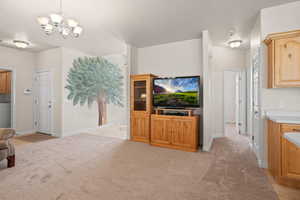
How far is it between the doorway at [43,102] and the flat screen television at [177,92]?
136 inches

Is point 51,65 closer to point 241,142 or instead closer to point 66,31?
point 66,31

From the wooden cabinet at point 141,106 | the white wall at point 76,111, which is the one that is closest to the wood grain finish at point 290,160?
the wooden cabinet at point 141,106

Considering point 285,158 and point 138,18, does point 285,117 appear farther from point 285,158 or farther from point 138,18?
point 138,18

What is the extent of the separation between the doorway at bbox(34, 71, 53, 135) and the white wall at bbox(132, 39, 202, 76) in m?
2.87

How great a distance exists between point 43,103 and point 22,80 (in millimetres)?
943

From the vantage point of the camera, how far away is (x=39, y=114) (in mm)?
5285

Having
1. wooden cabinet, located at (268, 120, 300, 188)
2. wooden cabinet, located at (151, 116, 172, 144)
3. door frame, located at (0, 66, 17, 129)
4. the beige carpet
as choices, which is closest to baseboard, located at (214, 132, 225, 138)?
the beige carpet

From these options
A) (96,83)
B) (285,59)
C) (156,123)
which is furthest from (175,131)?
(96,83)

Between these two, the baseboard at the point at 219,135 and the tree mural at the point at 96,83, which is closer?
the baseboard at the point at 219,135

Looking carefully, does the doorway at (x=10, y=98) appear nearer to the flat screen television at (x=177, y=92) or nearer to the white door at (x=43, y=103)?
the white door at (x=43, y=103)

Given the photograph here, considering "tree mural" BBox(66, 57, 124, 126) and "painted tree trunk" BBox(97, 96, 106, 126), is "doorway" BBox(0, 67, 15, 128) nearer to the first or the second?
"tree mural" BBox(66, 57, 124, 126)

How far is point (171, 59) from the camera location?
4.27m

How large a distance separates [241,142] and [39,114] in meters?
6.22

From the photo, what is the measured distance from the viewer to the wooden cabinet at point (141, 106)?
4055 mm
